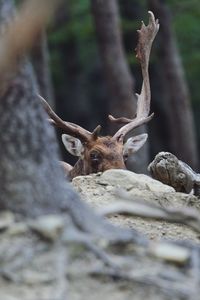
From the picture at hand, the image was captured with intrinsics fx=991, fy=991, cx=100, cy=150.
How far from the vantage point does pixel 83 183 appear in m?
8.39

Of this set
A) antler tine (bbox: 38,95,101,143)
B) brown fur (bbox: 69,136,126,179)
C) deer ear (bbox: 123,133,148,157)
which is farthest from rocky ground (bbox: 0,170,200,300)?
deer ear (bbox: 123,133,148,157)

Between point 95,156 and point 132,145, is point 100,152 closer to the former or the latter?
point 95,156

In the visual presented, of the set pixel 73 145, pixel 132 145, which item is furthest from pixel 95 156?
pixel 132 145

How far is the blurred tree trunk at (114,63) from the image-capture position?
16906 mm

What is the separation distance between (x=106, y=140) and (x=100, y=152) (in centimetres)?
33

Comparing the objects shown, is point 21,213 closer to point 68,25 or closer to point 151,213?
point 151,213

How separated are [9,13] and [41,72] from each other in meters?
13.3

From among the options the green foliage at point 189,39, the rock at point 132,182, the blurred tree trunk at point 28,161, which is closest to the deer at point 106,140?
the rock at point 132,182

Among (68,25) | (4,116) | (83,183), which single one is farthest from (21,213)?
(68,25)

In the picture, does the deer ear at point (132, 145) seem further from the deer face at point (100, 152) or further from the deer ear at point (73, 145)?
the deer ear at point (73, 145)

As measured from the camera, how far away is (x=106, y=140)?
11109 millimetres

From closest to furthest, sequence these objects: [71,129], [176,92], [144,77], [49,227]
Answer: [49,227], [144,77], [71,129], [176,92]

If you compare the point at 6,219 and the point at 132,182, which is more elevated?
the point at 6,219

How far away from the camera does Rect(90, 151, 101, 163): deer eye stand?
1082 cm
